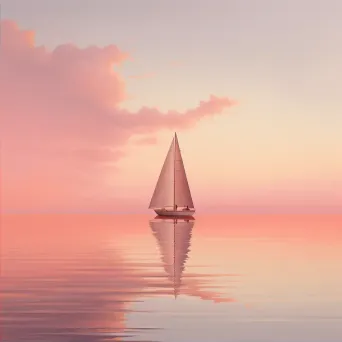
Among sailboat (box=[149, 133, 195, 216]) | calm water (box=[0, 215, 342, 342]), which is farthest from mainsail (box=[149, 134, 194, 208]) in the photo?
calm water (box=[0, 215, 342, 342])

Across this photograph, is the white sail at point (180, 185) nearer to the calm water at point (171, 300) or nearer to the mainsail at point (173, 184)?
the mainsail at point (173, 184)

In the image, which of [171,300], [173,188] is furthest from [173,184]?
[171,300]

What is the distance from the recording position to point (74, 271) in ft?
130

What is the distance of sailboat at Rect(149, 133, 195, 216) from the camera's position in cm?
12612

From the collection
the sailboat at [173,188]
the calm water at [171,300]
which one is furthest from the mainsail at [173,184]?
the calm water at [171,300]

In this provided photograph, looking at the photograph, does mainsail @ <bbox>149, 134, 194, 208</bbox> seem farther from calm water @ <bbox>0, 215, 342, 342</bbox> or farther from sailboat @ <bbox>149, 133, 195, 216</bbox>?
calm water @ <bbox>0, 215, 342, 342</bbox>

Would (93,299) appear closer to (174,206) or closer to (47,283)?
(47,283)

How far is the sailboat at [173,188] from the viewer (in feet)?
414

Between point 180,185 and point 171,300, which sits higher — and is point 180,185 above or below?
above

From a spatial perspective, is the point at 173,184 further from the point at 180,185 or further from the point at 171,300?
the point at 171,300

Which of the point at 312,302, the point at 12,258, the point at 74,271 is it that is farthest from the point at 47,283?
the point at 12,258

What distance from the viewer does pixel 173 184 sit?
127 metres

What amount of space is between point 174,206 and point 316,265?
275 ft

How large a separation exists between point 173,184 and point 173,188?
830 millimetres
